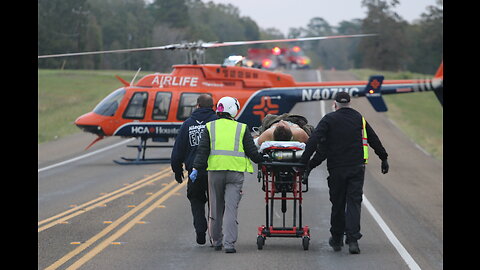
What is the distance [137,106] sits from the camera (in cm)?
2544

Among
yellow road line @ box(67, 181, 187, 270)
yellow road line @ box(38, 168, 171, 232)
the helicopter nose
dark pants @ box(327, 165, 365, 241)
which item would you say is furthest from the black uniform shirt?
the helicopter nose

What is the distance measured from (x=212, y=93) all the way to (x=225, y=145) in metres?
12.5

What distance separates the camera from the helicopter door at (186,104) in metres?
24.4

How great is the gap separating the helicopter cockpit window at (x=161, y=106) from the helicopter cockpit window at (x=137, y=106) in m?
0.37

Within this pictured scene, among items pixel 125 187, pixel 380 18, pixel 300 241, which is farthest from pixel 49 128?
pixel 380 18

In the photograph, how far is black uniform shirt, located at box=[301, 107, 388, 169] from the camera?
11539 mm

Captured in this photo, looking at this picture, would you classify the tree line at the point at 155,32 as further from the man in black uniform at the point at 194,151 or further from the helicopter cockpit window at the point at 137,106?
the man in black uniform at the point at 194,151

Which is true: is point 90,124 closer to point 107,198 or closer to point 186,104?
point 186,104

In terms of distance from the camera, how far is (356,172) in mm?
11516

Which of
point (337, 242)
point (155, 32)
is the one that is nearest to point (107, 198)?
point (337, 242)

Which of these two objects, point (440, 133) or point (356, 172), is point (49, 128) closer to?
point (440, 133)

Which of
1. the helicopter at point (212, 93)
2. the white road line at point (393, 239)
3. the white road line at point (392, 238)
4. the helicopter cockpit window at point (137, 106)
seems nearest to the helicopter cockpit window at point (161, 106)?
the helicopter at point (212, 93)

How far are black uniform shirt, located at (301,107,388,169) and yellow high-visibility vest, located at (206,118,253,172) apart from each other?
1012 millimetres

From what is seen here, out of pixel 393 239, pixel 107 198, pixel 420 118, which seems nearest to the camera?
pixel 393 239
